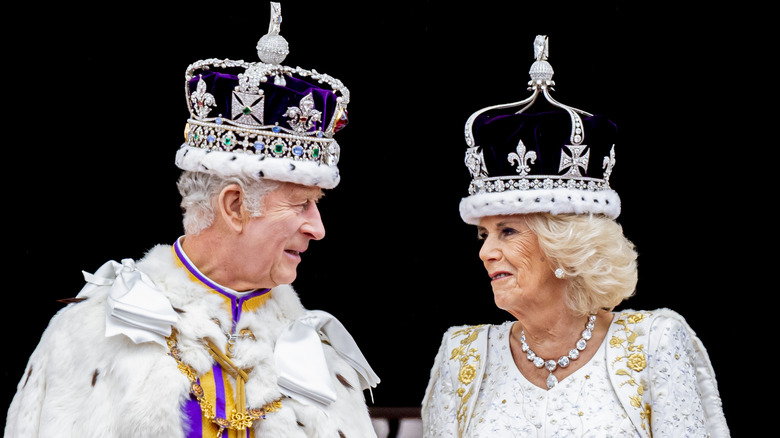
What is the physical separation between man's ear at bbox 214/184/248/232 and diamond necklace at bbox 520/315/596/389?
121cm

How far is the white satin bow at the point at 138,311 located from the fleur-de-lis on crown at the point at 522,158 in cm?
139

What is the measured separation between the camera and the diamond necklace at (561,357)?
13.1 ft

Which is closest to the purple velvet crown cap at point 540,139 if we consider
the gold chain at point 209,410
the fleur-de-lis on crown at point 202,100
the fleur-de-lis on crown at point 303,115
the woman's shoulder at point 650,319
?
the woman's shoulder at point 650,319

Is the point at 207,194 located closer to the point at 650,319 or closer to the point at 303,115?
the point at 303,115

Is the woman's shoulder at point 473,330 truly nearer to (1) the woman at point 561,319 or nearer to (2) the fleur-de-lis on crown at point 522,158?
(1) the woman at point 561,319

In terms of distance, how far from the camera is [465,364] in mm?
4160

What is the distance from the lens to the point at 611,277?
4004 millimetres

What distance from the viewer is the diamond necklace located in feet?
13.1

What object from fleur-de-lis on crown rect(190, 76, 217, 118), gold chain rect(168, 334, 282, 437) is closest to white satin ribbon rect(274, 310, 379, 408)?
gold chain rect(168, 334, 282, 437)

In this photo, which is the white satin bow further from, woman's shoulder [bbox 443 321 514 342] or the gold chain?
woman's shoulder [bbox 443 321 514 342]

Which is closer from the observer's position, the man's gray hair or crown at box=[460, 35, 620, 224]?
the man's gray hair

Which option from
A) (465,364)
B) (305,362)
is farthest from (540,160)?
(305,362)

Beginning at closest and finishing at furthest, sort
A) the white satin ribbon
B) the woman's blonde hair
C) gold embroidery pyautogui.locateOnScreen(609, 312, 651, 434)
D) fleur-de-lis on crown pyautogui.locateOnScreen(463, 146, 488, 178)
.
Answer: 1. the white satin ribbon
2. gold embroidery pyautogui.locateOnScreen(609, 312, 651, 434)
3. the woman's blonde hair
4. fleur-de-lis on crown pyautogui.locateOnScreen(463, 146, 488, 178)

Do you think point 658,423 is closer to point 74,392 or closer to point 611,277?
point 611,277
